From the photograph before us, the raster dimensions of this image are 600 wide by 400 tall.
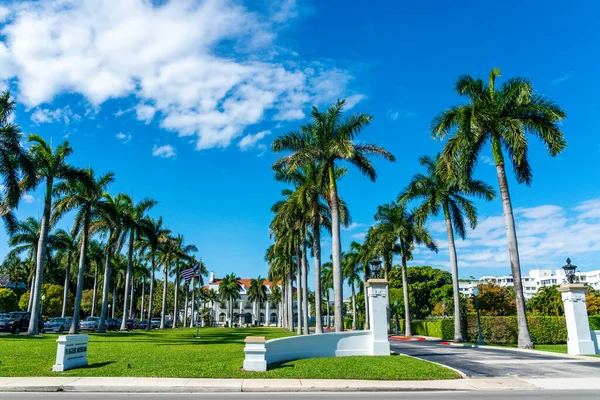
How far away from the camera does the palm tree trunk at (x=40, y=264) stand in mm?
28609

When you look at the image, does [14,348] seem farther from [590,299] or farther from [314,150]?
[590,299]

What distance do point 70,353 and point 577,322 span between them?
20249 millimetres

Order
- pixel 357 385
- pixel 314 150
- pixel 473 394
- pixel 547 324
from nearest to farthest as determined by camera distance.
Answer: pixel 473 394 < pixel 357 385 < pixel 314 150 < pixel 547 324

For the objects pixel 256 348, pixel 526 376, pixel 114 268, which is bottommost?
pixel 526 376

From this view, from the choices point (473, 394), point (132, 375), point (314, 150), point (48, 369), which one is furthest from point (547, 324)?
point (48, 369)

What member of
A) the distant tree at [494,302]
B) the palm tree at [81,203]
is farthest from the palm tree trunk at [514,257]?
the distant tree at [494,302]

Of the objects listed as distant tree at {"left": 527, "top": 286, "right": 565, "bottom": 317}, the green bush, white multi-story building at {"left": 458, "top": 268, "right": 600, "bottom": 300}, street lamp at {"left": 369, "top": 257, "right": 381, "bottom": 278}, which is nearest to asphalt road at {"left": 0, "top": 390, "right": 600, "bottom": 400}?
street lamp at {"left": 369, "top": 257, "right": 381, "bottom": 278}

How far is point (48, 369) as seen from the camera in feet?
43.8

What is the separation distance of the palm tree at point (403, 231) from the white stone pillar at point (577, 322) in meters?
19.4

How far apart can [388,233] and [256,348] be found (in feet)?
98.9

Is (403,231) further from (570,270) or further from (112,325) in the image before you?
(112,325)

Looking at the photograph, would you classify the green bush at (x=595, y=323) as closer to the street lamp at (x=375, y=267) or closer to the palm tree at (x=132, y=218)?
the street lamp at (x=375, y=267)

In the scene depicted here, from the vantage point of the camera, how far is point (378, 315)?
1769 cm

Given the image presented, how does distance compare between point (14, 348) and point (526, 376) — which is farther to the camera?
point (14, 348)
